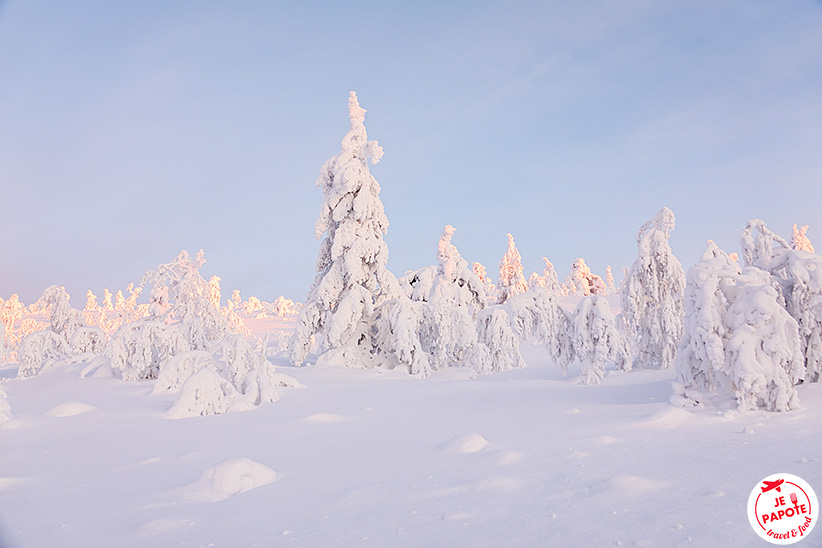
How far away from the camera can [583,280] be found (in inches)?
2547

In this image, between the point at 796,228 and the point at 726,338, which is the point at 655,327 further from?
the point at 796,228

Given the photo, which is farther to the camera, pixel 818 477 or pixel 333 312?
pixel 333 312

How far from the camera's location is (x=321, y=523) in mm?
3508

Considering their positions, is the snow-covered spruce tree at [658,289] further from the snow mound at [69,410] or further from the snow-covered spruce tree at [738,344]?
the snow mound at [69,410]

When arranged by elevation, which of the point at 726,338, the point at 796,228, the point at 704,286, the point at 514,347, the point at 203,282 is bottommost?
the point at 514,347

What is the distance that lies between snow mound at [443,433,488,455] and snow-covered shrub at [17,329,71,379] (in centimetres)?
1833

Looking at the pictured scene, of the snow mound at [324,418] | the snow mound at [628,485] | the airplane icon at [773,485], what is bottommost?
the snow mound at [324,418]

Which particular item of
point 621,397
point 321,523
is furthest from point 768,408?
point 321,523

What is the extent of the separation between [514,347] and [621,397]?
9472 mm

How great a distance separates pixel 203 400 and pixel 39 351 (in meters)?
13.8

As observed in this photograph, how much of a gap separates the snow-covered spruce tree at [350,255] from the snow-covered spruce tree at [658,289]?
8.59 m

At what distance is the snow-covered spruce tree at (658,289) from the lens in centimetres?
1248

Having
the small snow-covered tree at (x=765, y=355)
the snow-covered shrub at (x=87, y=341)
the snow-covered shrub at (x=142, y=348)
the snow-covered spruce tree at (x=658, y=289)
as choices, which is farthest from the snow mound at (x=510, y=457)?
the snow-covered shrub at (x=87, y=341)

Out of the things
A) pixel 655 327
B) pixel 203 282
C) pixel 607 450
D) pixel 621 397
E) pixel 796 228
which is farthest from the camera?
pixel 796 228
